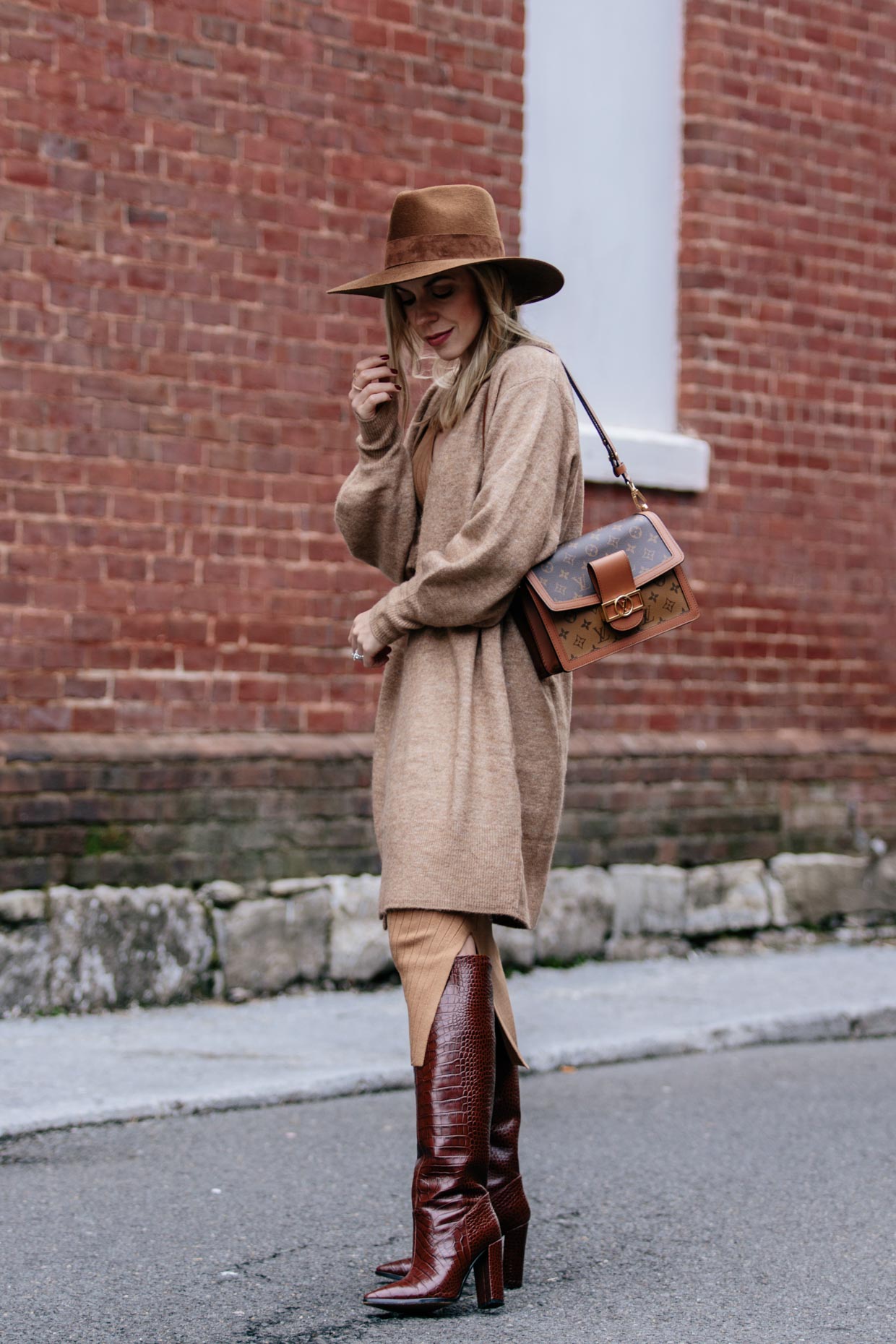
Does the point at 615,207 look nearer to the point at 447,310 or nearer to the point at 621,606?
the point at 447,310

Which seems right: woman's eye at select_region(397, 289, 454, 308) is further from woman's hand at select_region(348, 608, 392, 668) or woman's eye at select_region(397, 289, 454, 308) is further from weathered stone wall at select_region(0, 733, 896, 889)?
weathered stone wall at select_region(0, 733, 896, 889)

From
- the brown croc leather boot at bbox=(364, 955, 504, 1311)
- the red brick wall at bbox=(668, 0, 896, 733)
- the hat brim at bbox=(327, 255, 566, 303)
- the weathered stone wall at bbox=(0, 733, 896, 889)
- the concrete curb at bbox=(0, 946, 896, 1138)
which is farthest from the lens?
the red brick wall at bbox=(668, 0, 896, 733)

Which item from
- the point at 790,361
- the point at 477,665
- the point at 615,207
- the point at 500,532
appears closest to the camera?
the point at 500,532

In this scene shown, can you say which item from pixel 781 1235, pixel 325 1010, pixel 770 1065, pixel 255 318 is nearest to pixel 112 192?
pixel 255 318

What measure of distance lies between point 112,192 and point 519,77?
6.32 feet

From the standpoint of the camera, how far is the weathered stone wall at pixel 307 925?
17.8ft

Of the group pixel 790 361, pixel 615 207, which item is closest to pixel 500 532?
pixel 615 207

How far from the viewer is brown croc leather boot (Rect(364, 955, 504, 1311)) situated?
9.32ft

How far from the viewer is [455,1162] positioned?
9.36 feet

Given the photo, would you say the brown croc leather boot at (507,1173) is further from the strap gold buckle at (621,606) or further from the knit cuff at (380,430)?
the knit cuff at (380,430)

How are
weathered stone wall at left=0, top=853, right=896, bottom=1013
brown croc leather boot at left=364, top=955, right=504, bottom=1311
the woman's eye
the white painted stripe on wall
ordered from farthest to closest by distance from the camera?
the white painted stripe on wall < weathered stone wall at left=0, top=853, right=896, bottom=1013 < the woman's eye < brown croc leather boot at left=364, top=955, right=504, bottom=1311

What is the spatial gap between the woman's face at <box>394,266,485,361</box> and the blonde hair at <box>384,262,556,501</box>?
0.05 ft

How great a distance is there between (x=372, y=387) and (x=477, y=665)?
589mm

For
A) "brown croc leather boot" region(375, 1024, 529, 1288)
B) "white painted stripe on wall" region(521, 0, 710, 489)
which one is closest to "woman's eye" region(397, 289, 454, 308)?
"brown croc leather boot" region(375, 1024, 529, 1288)
